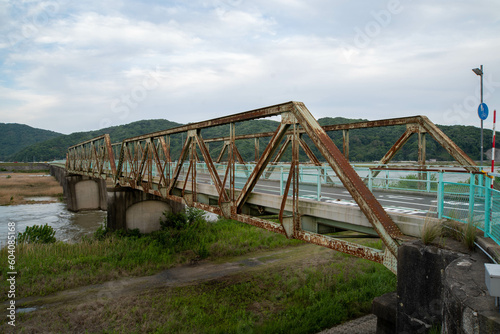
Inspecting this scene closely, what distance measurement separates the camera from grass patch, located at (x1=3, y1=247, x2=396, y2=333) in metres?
12.1

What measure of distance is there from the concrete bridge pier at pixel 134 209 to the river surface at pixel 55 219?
5.12 metres

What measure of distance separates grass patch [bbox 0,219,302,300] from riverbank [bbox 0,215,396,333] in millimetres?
58

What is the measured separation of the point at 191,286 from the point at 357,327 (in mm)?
7733

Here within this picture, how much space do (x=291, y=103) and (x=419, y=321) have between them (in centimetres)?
541

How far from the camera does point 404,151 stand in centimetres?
4772

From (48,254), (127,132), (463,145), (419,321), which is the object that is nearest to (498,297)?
(419,321)

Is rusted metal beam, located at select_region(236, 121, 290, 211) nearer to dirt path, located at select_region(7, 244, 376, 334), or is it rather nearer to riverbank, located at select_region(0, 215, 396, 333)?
riverbank, located at select_region(0, 215, 396, 333)

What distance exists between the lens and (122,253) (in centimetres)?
1995

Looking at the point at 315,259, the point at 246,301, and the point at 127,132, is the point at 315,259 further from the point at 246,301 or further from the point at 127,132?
the point at 127,132

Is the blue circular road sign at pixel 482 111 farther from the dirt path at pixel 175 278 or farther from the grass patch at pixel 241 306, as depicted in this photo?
the dirt path at pixel 175 278

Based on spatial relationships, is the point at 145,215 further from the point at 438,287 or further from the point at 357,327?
the point at 438,287

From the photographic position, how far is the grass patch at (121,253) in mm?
16078

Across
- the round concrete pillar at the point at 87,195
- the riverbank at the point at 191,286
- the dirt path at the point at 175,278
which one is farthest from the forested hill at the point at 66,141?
the dirt path at the point at 175,278

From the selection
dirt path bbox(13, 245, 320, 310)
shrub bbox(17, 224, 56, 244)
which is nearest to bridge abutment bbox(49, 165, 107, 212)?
shrub bbox(17, 224, 56, 244)
